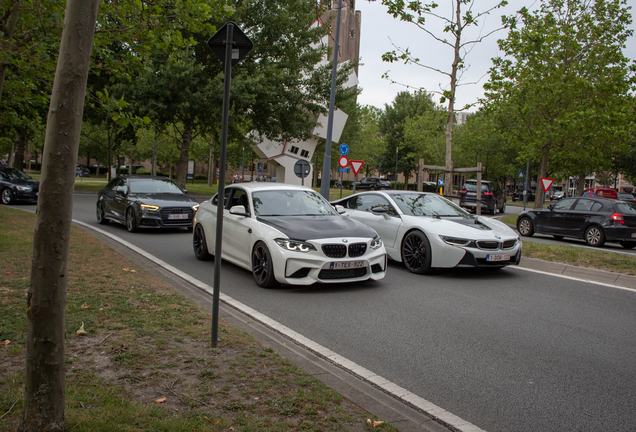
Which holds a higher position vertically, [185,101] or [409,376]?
[185,101]

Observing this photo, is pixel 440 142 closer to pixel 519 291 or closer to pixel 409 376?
pixel 519 291

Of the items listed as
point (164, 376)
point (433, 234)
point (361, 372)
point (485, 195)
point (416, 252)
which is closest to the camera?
point (164, 376)

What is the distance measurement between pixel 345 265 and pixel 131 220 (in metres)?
8.49

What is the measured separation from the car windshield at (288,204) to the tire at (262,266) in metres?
0.72

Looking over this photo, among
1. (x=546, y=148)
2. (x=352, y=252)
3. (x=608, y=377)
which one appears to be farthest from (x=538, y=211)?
(x=608, y=377)

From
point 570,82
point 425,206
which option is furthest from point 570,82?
point 425,206

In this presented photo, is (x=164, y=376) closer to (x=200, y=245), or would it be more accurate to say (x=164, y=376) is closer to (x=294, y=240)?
(x=294, y=240)

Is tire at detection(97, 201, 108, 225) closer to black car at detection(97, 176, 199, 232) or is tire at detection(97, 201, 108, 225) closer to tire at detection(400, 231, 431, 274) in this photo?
black car at detection(97, 176, 199, 232)

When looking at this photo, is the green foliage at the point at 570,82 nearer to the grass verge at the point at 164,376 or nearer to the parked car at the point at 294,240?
the parked car at the point at 294,240

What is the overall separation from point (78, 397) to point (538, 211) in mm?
17435

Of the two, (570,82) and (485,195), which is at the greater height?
(570,82)

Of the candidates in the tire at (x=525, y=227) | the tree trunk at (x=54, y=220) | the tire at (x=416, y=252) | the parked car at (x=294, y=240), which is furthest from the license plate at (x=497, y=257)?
the tire at (x=525, y=227)

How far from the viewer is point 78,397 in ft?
10.9

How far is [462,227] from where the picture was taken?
911cm
